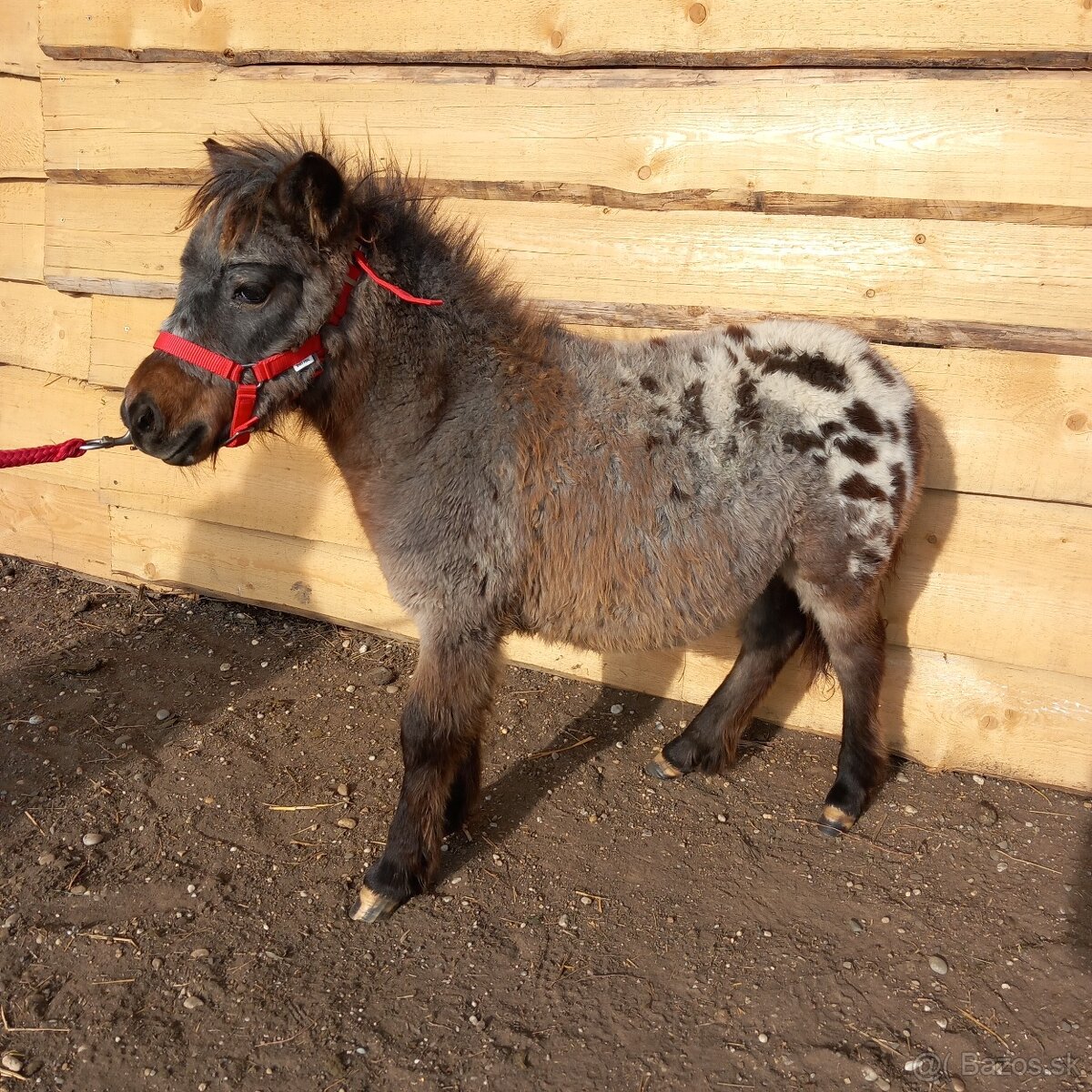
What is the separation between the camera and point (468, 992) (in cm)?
277

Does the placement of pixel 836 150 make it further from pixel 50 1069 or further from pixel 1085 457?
pixel 50 1069

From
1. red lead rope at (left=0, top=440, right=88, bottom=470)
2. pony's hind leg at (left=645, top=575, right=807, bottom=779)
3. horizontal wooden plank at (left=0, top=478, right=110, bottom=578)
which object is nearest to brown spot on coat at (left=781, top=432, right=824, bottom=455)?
pony's hind leg at (left=645, top=575, right=807, bottom=779)

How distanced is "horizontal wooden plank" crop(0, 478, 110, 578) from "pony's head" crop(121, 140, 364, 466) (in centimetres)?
293

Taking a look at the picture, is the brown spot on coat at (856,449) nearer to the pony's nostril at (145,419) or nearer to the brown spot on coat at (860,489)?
the brown spot on coat at (860,489)

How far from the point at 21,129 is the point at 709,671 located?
4619 mm

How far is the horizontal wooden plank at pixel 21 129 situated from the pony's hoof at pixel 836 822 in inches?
199

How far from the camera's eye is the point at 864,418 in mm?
3152

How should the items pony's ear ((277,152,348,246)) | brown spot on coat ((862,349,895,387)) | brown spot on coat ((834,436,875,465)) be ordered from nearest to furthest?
pony's ear ((277,152,348,246)), brown spot on coat ((834,436,875,465)), brown spot on coat ((862,349,895,387))

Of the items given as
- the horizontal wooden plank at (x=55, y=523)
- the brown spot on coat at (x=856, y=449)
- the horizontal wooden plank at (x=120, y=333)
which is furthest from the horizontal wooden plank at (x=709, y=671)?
the brown spot on coat at (x=856, y=449)

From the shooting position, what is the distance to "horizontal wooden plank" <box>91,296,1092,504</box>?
11.2 feet

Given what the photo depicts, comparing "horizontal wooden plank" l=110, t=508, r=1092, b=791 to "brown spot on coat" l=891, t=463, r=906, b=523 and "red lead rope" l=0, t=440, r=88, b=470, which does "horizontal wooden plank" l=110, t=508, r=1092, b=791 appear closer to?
"brown spot on coat" l=891, t=463, r=906, b=523

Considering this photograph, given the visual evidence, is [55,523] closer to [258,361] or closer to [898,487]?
[258,361]

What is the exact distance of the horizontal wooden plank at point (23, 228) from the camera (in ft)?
16.4

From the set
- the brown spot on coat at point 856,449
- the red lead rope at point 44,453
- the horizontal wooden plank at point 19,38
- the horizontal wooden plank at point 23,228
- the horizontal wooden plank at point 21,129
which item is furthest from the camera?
the horizontal wooden plank at point 23,228
